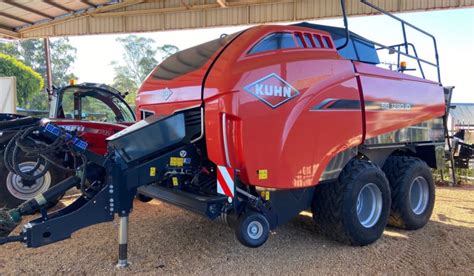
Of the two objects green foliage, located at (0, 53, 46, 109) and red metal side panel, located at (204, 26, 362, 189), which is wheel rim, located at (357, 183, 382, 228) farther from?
green foliage, located at (0, 53, 46, 109)

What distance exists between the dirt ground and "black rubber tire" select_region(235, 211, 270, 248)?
37 centimetres

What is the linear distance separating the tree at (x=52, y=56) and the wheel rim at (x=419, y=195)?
1483 inches

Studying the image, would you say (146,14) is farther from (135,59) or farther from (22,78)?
(135,59)

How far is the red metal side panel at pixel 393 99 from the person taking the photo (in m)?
4.56

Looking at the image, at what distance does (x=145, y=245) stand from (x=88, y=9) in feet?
29.7

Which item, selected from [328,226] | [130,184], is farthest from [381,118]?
[130,184]

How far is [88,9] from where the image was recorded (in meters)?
11.3

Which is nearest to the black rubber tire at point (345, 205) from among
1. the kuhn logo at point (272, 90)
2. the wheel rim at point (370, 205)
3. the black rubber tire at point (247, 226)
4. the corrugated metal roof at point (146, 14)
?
the wheel rim at point (370, 205)

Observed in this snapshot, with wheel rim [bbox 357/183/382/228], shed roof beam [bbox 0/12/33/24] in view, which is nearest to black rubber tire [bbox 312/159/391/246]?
wheel rim [bbox 357/183/382/228]

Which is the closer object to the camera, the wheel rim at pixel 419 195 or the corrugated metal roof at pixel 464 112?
the wheel rim at pixel 419 195

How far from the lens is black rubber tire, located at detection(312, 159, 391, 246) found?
4277mm

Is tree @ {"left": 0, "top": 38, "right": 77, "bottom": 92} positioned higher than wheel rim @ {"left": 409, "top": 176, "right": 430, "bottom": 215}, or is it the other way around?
tree @ {"left": 0, "top": 38, "right": 77, "bottom": 92}

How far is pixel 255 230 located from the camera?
3.61 m

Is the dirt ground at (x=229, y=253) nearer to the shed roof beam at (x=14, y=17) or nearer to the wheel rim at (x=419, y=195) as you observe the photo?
the wheel rim at (x=419, y=195)
